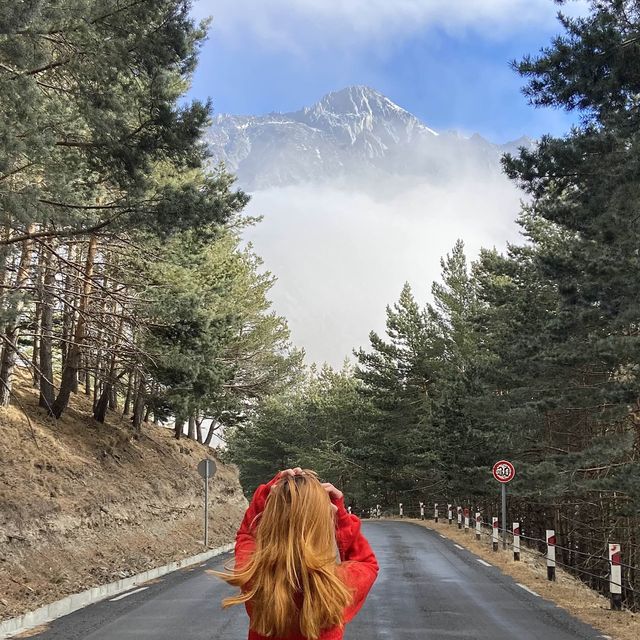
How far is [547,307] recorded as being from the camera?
2423cm

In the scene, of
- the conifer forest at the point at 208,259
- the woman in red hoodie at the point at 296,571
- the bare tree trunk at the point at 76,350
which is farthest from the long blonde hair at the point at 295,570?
the bare tree trunk at the point at 76,350

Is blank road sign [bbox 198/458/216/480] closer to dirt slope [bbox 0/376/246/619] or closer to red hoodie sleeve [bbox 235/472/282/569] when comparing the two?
dirt slope [bbox 0/376/246/619]

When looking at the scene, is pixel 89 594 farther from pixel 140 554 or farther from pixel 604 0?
pixel 604 0

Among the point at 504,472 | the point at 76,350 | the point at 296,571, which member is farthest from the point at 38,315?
the point at 296,571

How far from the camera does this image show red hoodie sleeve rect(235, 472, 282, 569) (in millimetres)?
2451

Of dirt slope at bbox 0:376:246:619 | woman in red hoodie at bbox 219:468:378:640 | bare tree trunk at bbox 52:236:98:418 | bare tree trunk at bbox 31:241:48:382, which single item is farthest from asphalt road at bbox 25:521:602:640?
bare tree trunk at bbox 52:236:98:418

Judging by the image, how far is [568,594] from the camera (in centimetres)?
1252

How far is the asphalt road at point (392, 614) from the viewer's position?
8.62 metres

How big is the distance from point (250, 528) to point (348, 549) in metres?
0.37

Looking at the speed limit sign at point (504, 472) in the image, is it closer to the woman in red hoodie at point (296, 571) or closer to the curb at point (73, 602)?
the curb at point (73, 602)

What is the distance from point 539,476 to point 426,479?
31968mm

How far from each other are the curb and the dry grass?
25.1 feet

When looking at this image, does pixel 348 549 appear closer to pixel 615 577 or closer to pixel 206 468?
pixel 615 577

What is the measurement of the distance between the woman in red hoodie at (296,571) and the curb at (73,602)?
25.1 feet
